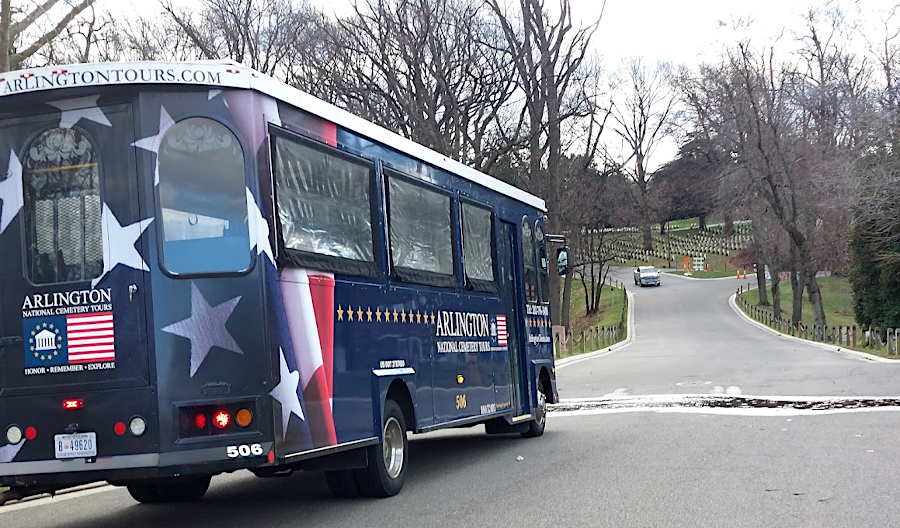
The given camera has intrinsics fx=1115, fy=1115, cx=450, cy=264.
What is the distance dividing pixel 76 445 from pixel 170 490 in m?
2.81

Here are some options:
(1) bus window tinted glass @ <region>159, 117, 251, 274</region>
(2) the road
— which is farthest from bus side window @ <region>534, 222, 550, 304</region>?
(1) bus window tinted glass @ <region>159, 117, 251, 274</region>

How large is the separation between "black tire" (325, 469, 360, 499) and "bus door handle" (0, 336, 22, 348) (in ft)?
10.1

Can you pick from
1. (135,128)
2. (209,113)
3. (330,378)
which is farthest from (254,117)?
(330,378)

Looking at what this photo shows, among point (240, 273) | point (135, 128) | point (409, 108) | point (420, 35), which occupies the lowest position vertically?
point (240, 273)

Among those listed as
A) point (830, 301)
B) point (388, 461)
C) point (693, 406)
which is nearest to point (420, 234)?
point (388, 461)

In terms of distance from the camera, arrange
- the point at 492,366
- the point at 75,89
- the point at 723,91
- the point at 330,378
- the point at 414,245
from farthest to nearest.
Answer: the point at 723,91, the point at 492,366, the point at 414,245, the point at 330,378, the point at 75,89

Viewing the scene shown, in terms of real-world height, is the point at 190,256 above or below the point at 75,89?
below

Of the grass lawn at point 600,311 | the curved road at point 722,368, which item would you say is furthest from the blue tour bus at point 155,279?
the grass lawn at point 600,311

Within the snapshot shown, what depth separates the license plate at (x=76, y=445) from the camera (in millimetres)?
7648

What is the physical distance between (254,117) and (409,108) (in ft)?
81.6

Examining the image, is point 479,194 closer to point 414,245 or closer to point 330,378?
point 414,245

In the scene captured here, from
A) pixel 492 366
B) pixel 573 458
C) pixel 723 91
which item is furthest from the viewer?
pixel 723 91

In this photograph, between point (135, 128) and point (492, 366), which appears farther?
point (492, 366)

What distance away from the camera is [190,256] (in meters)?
7.77
